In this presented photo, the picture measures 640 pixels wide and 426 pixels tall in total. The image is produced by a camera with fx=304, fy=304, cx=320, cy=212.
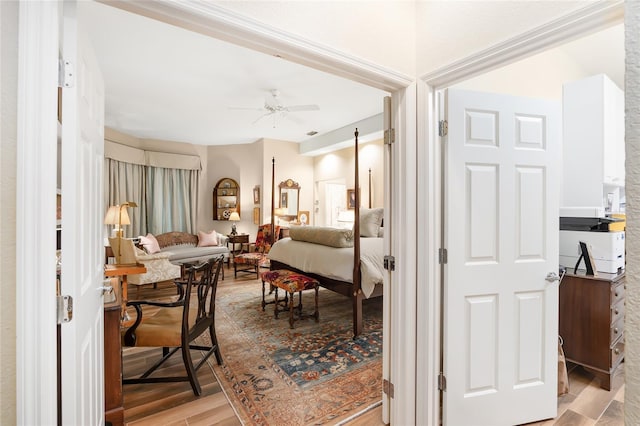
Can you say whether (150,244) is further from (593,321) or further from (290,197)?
(593,321)

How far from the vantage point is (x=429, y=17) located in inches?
64.7

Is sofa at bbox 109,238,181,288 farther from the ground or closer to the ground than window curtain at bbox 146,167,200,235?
closer to the ground

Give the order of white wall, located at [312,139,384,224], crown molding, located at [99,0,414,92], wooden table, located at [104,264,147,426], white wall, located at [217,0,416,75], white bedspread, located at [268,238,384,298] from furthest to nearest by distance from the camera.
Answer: white wall, located at [312,139,384,224] < white bedspread, located at [268,238,384,298] < wooden table, located at [104,264,147,426] < white wall, located at [217,0,416,75] < crown molding, located at [99,0,414,92]

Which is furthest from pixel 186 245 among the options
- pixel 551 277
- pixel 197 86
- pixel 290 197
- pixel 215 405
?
pixel 551 277

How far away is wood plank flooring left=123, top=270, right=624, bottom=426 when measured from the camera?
6.11 ft

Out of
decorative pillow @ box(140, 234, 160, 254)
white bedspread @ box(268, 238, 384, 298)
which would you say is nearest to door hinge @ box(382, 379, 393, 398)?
white bedspread @ box(268, 238, 384, 298)

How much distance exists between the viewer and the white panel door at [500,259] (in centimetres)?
168

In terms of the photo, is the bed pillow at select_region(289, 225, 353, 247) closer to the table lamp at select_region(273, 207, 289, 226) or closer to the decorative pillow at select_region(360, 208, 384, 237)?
the decorative pillow at select_region(360, 208, 384, 237)

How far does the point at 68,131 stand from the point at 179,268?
14.3ft

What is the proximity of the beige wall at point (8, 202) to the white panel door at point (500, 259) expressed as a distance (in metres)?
1.75

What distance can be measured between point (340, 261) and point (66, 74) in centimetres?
280

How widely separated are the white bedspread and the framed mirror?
3.16 meters

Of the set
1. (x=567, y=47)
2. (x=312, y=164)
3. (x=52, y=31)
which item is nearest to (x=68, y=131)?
(x=52, y=31)

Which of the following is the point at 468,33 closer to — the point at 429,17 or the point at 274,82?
the point at 429,17
